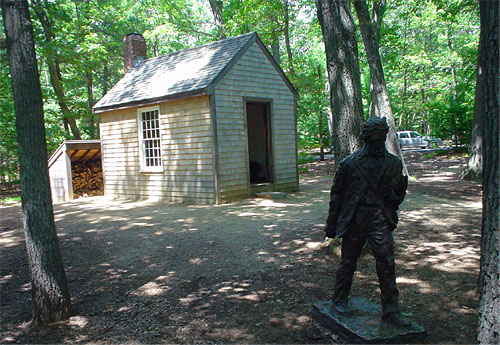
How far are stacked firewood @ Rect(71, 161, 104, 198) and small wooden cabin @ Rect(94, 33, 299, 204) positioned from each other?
5.72ft

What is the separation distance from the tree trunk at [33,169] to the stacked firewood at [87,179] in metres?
12.8

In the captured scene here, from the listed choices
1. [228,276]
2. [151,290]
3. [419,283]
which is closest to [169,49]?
[228,276]

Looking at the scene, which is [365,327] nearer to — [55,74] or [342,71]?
[342,71]

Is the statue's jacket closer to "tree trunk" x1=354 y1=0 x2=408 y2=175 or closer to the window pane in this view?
the window pane

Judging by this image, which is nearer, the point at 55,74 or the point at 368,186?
the point at 368,186

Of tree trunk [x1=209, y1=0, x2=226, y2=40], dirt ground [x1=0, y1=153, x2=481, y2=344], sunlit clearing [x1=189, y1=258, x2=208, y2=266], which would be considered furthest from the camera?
tree trunk [x1=209, y1=0, x2=226, y2=40]

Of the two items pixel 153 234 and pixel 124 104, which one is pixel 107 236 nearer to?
pixel 153 234

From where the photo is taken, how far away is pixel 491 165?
3.37 metres

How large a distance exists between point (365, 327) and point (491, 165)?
180 cm

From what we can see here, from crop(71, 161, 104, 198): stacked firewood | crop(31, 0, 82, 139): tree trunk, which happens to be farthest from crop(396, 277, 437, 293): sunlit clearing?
crop(31, 0, 82, 139): tree trunk

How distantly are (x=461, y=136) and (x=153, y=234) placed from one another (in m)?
21.8

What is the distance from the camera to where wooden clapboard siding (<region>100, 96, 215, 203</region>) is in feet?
39.6

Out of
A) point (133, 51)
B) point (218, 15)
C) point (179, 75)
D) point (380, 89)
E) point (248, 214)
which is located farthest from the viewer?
point (218, 15)

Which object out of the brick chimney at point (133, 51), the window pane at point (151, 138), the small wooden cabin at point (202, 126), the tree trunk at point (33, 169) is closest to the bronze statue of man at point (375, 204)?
the tree trunk at point (33, 169)
